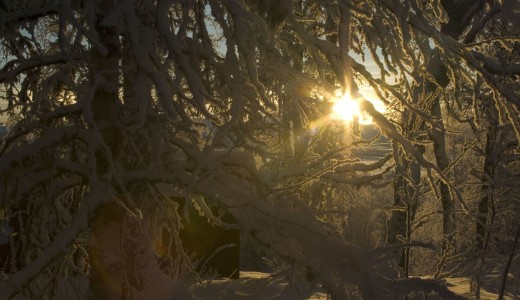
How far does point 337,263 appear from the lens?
3029 millimetres

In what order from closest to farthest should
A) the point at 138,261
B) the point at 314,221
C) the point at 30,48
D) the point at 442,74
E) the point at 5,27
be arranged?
the point at 314,221 → the point at 5,27 → the point at 138,261 → the point at 30,48 → the point at 442,74

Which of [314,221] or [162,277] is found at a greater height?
[314,221]

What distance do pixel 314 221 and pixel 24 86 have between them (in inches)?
116

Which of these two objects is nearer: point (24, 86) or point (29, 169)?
A: point (29, 169)

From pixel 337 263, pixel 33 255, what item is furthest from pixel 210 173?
pixel 33 255

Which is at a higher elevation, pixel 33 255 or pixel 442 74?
pixel 442 74

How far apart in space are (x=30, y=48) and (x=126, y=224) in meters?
1.89

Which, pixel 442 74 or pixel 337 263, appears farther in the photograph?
pixel 442 74

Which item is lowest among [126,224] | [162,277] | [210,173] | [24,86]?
[162,277]

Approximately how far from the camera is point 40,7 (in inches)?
149

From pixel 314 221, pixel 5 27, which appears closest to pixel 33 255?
pixel 5 27

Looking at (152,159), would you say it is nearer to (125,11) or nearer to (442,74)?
(125,11)

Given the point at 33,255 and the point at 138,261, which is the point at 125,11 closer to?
the point at 138,261

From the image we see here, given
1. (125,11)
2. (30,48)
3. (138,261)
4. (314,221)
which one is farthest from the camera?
(30,48)
